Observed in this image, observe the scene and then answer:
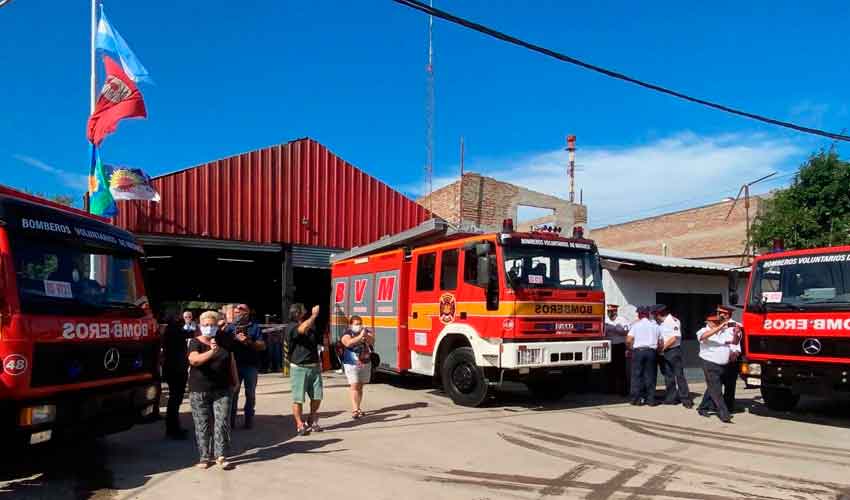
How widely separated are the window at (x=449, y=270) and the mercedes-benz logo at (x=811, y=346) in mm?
4984

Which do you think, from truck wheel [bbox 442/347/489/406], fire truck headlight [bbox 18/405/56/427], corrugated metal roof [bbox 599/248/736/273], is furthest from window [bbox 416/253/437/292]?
fire truck headlight [bbox 18/405/56/427]

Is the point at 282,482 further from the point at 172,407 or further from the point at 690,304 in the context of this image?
the point at 690,304

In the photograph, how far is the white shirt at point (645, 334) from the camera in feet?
33.9

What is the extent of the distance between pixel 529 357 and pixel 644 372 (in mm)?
2440

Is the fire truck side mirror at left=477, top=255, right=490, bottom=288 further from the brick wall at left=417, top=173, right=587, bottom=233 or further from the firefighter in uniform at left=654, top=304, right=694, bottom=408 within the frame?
the brick wall at left=417, top=173, right=587, bottom=233

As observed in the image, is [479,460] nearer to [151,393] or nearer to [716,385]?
[151,393]

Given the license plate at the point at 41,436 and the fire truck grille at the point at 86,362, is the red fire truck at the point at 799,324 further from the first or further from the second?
the license plate at the point at 41,436

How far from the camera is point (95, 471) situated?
6.10m

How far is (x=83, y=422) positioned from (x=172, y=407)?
6.76ft

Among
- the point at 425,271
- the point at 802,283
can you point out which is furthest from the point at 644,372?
the point at 425,271

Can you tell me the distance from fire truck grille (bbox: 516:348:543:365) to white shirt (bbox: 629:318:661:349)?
2163 millimetres

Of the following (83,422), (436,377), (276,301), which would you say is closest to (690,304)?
(436,377)

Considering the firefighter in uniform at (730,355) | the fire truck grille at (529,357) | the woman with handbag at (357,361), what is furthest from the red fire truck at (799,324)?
the woman with handbag at (357,361)

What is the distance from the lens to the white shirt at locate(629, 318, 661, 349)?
10.3 metres
